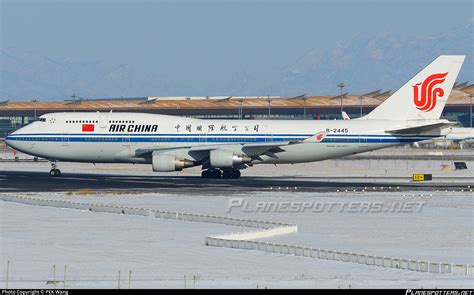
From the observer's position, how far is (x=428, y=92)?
3359 inches

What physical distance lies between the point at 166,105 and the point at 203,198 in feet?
439

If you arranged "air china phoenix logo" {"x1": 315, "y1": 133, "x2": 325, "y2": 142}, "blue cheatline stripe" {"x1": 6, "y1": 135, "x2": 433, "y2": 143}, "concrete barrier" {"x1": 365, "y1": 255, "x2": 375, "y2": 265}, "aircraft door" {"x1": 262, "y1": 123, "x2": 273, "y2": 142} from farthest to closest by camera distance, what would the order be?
1. "aircraft door" {"x1": 262, "y1": 123, "x2": 273, "y2": 142}
2. "blue cheatline stripe" {"x1": 6, "y1": 135, "x2": 433, "y2": 143}
3. "air china phoenix logo" {"x1": 315, "y1": 133, "x2": 325, "y2": 142}
4. "concrete barrier" {"x1": 365, "y1": 255, "x2": 375, "y2": 265}

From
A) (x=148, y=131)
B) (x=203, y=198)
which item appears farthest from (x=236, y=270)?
(x=148, y=131)

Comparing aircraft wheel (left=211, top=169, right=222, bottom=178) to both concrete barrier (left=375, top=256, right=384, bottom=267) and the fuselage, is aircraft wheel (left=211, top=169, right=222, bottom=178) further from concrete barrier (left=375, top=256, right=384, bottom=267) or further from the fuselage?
concrete barrier (left=375, top=256, right=384, bottom=267)

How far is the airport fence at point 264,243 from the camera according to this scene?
36.5 meters

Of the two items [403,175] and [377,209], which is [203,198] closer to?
[377,209]

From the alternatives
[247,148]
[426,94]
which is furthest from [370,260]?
[426,94]

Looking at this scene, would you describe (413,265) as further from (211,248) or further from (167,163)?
(167,163)

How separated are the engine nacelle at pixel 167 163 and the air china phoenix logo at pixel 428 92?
2041 cm

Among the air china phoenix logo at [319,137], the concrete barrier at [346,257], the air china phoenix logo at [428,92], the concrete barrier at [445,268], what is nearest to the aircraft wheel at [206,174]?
the air china phoenix logo at [319,137]

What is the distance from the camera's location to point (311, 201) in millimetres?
64188

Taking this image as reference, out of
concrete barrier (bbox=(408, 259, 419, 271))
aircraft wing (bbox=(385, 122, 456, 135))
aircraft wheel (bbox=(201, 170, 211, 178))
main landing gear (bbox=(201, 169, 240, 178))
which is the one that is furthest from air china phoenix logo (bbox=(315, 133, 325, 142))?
concrete barrier (bbox=(408, 259, 419, 271))
